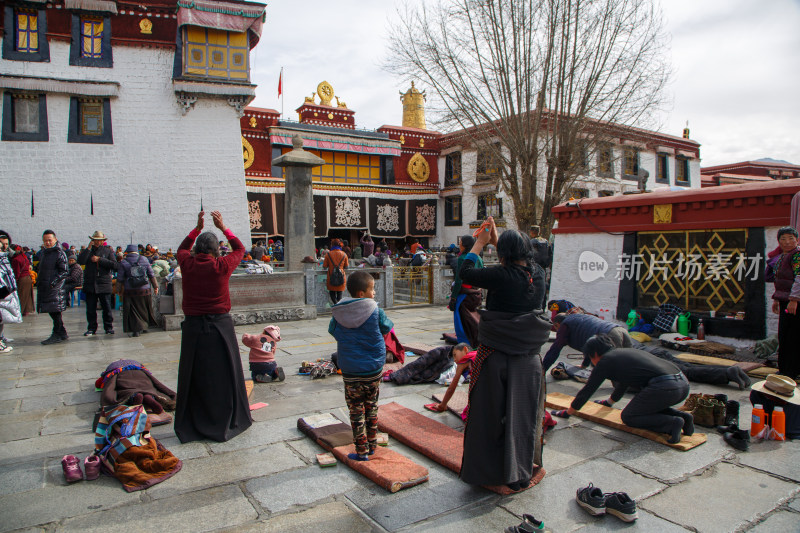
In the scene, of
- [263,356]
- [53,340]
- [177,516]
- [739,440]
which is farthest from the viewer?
[53,340]

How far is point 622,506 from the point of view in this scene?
3037 millimetres

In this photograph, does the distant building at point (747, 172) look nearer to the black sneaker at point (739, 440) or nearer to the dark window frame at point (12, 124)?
the black sneaker at point (739, 440)

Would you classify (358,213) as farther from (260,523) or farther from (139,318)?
(260,523)

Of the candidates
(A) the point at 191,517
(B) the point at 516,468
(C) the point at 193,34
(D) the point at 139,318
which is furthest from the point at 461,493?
(C) the point at 193,34

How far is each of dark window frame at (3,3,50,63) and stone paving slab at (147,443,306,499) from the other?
1859 cm

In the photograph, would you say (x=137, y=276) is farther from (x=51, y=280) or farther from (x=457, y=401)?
(x=457, y=401)

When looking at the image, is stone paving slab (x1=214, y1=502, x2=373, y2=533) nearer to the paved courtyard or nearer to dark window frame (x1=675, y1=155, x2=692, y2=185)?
the paved courtyard

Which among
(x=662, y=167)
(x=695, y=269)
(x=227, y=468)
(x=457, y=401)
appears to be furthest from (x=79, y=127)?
(x=662, y=167)

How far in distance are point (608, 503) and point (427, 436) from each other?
1569 millimetres

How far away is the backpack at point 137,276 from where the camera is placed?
9.16 metres

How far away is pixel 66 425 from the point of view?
15.7ft

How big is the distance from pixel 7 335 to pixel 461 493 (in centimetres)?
1010

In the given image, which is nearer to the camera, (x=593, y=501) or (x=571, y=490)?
(x=593, y=501)

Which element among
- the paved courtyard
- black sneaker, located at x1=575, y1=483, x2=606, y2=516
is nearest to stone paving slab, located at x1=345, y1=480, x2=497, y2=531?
the paved courtyard
